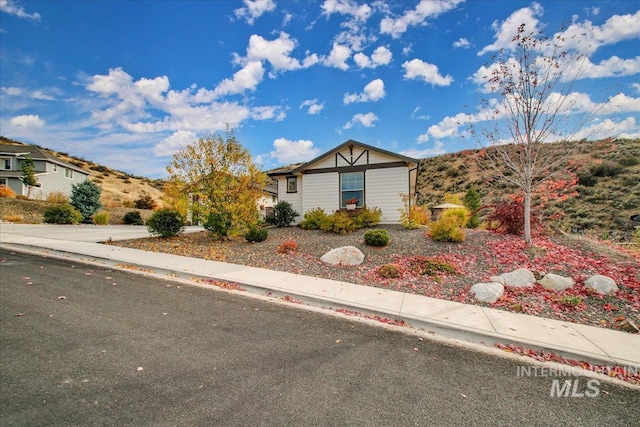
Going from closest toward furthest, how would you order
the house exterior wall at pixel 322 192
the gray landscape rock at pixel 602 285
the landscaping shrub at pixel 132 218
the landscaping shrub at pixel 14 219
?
the gray landscape rock at pixel 602 285 → the house exterior wall at pixel 322 192 → the landscaping shrub at pixel 14 219 → the landscaping shrub at pixel 132 218

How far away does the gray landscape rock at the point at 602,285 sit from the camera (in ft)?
18.6

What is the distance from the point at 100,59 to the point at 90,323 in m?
17.1

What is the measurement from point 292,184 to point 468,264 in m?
11.6

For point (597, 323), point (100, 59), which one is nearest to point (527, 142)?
point (597, 323)

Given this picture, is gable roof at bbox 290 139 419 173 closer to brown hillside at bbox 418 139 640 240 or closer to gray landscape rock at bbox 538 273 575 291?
brown hillside at bbox 418 139 640 240

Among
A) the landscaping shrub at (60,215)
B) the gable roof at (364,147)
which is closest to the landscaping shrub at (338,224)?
the gable roof at (364,147)

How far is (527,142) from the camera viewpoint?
872 cm

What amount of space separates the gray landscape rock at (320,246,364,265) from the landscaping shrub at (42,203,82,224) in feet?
64.5

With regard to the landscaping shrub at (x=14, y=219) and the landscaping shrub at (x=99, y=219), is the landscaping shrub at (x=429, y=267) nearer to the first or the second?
the landscaping shrub at (x=99, y=219)

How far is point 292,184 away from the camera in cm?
1712

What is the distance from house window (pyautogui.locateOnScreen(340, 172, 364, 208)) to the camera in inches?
595

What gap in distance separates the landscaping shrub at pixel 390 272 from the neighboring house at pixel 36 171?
36.2 metres

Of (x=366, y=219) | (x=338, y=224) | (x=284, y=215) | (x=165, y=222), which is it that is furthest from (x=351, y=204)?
(x=165, y=222)
